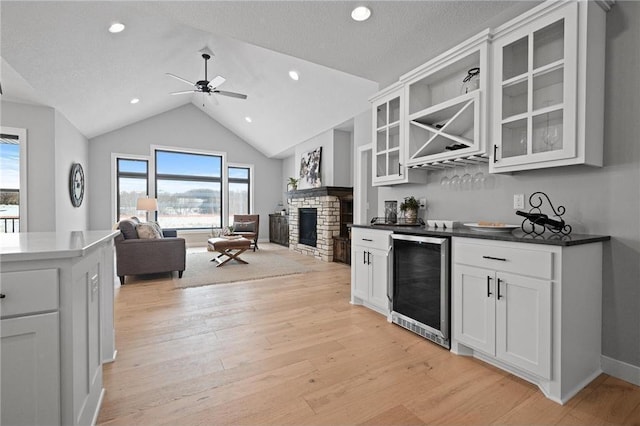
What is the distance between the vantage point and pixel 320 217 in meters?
6.57

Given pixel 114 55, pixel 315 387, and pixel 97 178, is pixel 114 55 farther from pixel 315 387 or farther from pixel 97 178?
pixel 315 387

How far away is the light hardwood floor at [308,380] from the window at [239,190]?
21.3ft

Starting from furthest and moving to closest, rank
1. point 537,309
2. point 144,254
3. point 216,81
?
point 216,81 < point 144,254 < point 537,309

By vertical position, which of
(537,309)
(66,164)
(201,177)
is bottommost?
(537,309)

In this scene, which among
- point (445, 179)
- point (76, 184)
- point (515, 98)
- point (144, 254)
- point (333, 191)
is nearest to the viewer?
point (515, 98)

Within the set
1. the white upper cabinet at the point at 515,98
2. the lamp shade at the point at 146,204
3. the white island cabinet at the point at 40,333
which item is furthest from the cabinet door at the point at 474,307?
the lamp shade at the point at 146,204

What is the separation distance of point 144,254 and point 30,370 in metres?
3.55

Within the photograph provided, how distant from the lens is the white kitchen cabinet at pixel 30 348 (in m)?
1.05

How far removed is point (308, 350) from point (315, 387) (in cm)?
48

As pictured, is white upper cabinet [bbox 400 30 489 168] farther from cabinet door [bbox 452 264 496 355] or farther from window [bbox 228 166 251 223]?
window [bbox 228 166 251 223]

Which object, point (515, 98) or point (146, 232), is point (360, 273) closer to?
point (515, 98)

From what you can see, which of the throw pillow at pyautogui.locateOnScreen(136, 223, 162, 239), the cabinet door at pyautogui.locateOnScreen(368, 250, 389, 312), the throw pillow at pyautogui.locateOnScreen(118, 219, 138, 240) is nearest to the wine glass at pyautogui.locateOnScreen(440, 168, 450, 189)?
the cabinet door at pyautogui.locateOnScreen(368, 250, 389, 312)

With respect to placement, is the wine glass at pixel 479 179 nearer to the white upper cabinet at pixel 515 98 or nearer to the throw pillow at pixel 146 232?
the white upper cabinet at pixel 515 98

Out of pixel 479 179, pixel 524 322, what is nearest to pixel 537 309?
pixel 524 322
